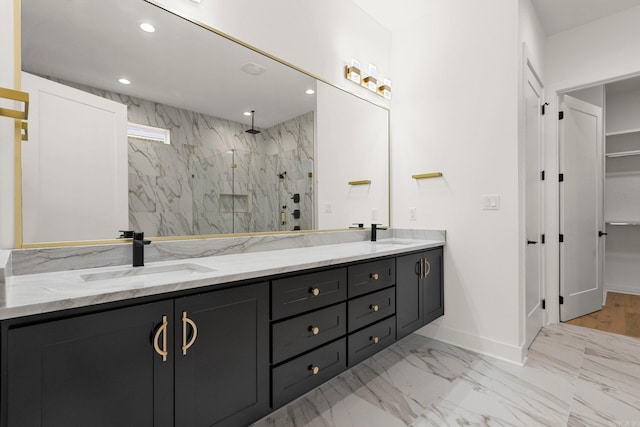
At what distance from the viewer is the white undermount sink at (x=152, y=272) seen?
1.29m

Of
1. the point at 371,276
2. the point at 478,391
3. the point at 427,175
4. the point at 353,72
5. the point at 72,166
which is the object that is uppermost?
the point at 353,72

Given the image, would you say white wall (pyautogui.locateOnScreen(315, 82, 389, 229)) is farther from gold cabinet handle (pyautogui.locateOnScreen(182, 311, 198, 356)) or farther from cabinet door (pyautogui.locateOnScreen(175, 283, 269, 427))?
gold cabinet handle (pyautogui.locateOnScreen(182, 311, 198, 356))

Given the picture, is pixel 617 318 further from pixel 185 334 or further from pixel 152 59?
pixel 152 59

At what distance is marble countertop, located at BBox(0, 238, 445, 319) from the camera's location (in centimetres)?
87

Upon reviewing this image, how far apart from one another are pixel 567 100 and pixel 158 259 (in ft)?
12.8

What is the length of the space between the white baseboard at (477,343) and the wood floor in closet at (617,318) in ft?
4.17

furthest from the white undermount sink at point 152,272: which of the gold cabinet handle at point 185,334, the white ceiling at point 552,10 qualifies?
the white ceiling at point 552,10

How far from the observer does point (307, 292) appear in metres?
1.57

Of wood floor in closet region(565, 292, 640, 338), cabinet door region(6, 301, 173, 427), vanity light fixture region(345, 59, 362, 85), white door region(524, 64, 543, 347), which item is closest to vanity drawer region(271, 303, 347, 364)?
cabinet door region(6, 301, 173, 427)

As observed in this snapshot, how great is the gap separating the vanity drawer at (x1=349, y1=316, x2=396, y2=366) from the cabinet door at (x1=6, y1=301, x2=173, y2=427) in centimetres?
103

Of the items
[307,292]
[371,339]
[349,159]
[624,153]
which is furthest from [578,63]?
[307,292]

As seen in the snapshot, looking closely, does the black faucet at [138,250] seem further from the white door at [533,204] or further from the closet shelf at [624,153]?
the closet shelf at [624,153]

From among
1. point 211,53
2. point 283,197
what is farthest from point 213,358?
point 211,53

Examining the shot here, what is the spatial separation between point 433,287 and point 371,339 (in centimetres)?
→ 92
